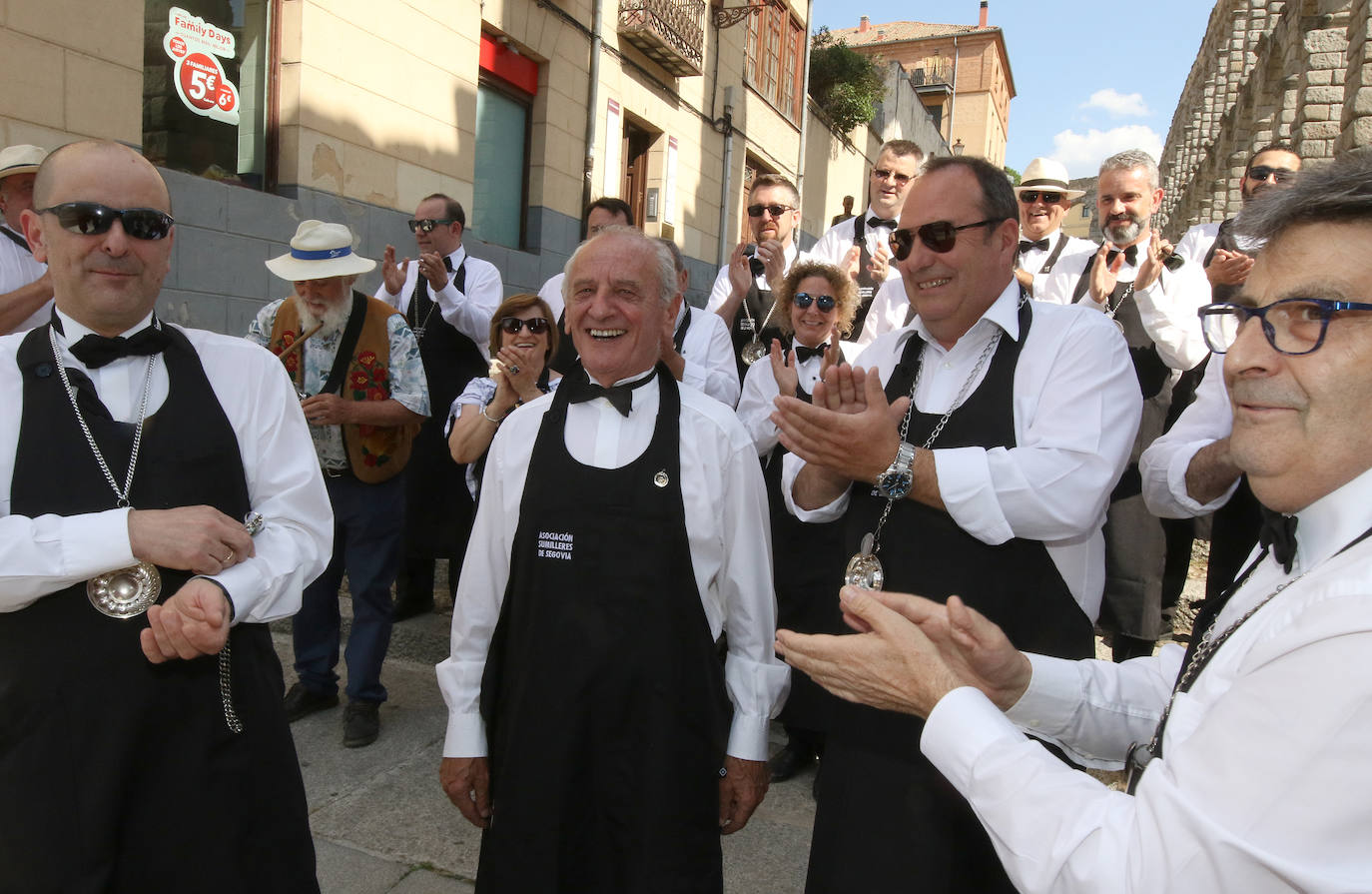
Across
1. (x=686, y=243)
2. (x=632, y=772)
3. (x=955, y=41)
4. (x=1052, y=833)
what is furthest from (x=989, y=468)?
(x=955, y=41)

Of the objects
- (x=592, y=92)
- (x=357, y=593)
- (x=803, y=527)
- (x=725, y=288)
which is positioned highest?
(x=592, y=92)

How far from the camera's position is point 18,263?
372 cm

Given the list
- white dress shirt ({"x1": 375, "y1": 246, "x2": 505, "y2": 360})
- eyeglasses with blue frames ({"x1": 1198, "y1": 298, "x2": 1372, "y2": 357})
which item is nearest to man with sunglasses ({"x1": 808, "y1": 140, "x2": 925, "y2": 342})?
white dress shirt ({"x1": 375, "y1": 246, "x2": 505, "y2": 360})

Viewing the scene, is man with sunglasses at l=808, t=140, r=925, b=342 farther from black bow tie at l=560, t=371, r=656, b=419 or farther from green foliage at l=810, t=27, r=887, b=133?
green foliage at l=810, t=27, r=887, b=133

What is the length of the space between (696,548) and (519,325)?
6.37 ft

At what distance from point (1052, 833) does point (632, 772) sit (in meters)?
1.23

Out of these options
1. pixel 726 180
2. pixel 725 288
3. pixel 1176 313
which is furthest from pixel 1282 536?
pixel 726 180

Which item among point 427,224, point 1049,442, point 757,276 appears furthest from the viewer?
point 427,224

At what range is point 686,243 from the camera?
14172 mm

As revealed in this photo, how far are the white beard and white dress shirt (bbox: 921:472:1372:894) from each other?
3480mm

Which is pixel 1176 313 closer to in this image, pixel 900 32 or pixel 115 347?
pixel 115 347

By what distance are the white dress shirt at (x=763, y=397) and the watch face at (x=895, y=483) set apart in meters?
1.75

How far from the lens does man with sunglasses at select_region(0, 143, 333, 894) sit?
73.3 inches

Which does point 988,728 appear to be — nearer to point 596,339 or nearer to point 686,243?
point 596,339
